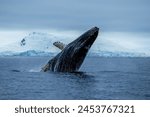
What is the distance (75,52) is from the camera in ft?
96.9

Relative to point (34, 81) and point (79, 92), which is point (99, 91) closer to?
point (79, 92)

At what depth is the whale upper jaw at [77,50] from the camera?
2867cm

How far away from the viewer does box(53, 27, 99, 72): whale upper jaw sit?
28.7 metres

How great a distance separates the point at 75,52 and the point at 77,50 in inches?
9.3

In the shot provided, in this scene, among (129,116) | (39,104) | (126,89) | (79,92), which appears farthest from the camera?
(126,89)

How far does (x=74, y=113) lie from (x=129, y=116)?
85.2 inches

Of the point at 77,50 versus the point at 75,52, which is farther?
the point at 75,52

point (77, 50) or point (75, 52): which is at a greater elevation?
point (77, 50)

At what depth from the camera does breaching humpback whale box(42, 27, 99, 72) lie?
94.2ft

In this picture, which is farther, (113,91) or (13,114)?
(113,91)

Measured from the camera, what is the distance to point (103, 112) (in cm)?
1642

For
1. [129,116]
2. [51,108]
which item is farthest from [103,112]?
[51,108]

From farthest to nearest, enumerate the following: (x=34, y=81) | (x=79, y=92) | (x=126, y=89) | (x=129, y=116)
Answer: (x=34, y=81)
(x=126, y=89)
(x=79, y=92)
(x=129, y=116)

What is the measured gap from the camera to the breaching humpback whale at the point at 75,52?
28.7 metres
